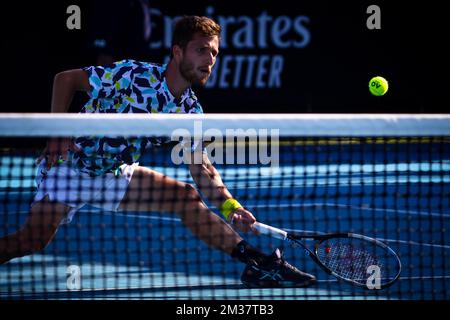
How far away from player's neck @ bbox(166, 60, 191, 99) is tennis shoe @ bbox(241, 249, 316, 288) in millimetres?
826

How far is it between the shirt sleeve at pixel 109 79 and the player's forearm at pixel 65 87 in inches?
1.5

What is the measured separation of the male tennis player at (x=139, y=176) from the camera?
Result: 141 inches

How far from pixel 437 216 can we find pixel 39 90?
545 centimetres

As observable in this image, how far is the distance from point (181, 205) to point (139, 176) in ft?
0.79

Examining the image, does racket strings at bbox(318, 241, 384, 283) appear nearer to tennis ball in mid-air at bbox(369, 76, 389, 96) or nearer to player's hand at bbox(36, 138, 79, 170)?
player's hand at bbox(36, 138, 79, 170)

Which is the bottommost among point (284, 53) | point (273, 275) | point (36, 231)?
point (273, 275)

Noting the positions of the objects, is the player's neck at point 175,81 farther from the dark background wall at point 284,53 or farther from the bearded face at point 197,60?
the dark background wall at point 284,53

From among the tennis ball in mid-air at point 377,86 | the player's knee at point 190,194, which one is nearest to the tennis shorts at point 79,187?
the player's knee at point 190,194

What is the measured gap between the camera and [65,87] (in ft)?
11.7

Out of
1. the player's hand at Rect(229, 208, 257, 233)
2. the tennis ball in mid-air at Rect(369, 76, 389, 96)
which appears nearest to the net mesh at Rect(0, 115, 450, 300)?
the player's hand at Rect(229, 208, 257, 233)

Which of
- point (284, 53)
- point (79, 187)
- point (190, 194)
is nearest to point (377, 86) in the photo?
point (284, 53)

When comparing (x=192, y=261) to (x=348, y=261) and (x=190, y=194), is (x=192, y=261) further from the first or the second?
(x=348, y=261)

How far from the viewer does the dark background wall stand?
9.68m

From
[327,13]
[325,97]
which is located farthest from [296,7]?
[325,97]
